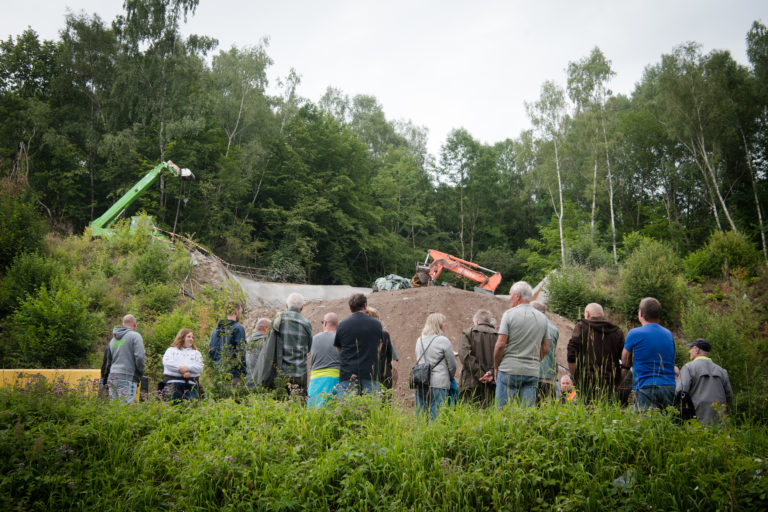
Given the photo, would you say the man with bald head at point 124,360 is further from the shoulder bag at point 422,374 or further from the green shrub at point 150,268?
the green shrub at point 150,268

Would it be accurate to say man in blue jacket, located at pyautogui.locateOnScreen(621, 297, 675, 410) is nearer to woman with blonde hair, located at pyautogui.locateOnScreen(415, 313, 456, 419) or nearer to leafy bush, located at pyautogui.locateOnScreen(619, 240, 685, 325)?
woman with blonde hair, located at pyautogui.locateOnScreen(415, 313, 456, 419)

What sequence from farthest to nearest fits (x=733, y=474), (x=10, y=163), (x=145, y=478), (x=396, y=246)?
(x=396, y=246), (x=10, y=163), (x=145, y=478), (x=733, y=474)

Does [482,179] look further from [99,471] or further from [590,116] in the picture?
[99,471]

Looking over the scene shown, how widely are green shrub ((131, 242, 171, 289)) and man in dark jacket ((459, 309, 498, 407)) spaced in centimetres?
1320

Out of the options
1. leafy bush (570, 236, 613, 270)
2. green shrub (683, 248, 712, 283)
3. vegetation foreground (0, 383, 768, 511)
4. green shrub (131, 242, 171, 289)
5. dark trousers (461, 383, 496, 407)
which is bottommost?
vegetation foreground (0, 383, 768, 511)

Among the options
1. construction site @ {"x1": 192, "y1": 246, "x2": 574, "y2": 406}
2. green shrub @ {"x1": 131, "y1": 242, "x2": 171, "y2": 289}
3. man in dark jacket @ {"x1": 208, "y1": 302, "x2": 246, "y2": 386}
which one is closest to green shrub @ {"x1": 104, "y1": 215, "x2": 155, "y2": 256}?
green shrub @ {"x1": 131, "y1": 242, "x2": 171, "y2": 289}

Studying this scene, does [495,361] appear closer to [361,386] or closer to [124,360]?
[361,386]

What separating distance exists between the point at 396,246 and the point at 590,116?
54.8 ft

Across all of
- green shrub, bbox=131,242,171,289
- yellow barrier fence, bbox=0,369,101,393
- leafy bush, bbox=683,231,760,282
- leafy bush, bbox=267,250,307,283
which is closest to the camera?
yellow barrier fence, bbox=0,369,101,393

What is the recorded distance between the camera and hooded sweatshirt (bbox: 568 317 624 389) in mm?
4941

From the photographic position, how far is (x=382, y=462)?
3.32 metres

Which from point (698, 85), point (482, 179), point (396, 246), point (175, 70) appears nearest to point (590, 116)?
point (698, 85)

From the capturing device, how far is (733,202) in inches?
1167

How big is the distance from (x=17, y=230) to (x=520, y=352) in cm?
1603
